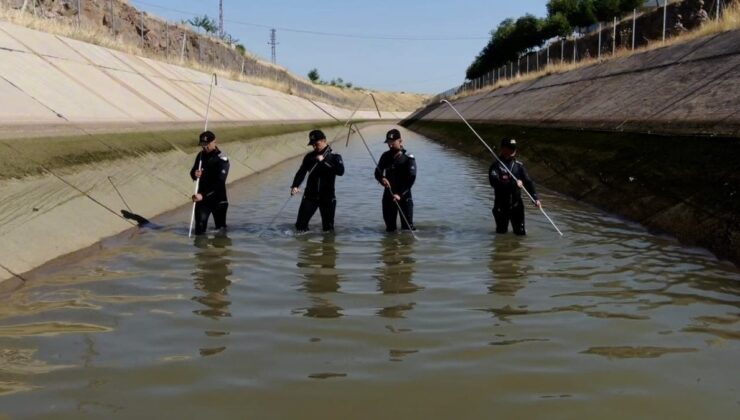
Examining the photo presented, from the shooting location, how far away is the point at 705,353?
5488 millimetres

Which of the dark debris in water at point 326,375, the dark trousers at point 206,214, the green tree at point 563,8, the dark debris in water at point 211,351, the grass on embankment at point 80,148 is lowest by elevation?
the dark debris in water at point 326,375

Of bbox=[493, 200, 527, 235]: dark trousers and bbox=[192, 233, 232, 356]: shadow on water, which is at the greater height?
bbox=[493, 200, 527, 235]: dark trousers

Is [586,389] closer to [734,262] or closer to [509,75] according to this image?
[734,262]

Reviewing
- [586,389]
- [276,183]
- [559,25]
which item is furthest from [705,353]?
[559,25]

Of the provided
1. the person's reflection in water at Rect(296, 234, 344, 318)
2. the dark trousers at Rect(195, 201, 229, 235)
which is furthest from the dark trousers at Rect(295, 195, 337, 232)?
the dark trousers at Rect(195, 201, 229, 235)

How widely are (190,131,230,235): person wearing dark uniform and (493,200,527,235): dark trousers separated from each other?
513 centimetres

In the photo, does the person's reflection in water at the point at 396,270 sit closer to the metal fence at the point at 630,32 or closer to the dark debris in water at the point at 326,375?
the dark debris in water at the point at 326,375

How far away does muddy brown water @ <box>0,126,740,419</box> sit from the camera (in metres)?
4.63

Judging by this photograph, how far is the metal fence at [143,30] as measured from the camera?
38.3 m

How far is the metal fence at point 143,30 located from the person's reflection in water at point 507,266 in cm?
2479

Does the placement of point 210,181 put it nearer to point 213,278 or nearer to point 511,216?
point 213,278

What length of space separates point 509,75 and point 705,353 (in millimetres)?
64747

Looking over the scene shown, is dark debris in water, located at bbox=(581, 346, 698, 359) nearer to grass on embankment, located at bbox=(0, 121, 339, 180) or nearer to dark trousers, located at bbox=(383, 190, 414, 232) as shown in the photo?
dark trousers, located at bbox=(383, 190, 414, 232)

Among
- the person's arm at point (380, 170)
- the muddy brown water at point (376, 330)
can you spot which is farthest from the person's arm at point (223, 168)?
the person's arm at point (380, 170)
